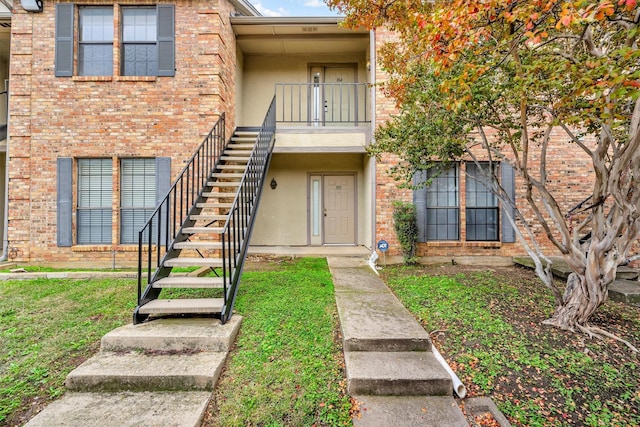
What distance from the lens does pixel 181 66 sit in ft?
21.5

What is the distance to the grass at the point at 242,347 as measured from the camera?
2.23m

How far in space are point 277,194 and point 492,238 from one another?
566 cm

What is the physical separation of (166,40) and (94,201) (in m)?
3.84

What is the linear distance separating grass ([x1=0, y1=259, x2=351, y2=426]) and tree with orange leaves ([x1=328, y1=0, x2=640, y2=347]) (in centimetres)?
267

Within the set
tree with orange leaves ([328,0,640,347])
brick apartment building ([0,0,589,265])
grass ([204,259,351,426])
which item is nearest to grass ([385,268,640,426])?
tree with orange leaves ([328,0,640,347])

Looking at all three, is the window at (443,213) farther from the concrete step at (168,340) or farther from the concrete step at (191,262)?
the concrete step at (168,340)

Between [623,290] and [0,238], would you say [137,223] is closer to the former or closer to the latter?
[0,238]

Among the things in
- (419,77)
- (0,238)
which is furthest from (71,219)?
(419,77)

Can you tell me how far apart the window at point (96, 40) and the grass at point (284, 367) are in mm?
6076

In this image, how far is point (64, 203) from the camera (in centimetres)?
633

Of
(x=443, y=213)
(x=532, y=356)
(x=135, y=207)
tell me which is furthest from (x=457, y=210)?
(x=135, y=207)

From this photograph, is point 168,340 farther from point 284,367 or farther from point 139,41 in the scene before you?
point 139,41

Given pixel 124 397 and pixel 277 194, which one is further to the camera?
pixel 277 194

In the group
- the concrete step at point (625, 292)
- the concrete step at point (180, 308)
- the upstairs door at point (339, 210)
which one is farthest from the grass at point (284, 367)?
the upstairs door at point (339, 210)
